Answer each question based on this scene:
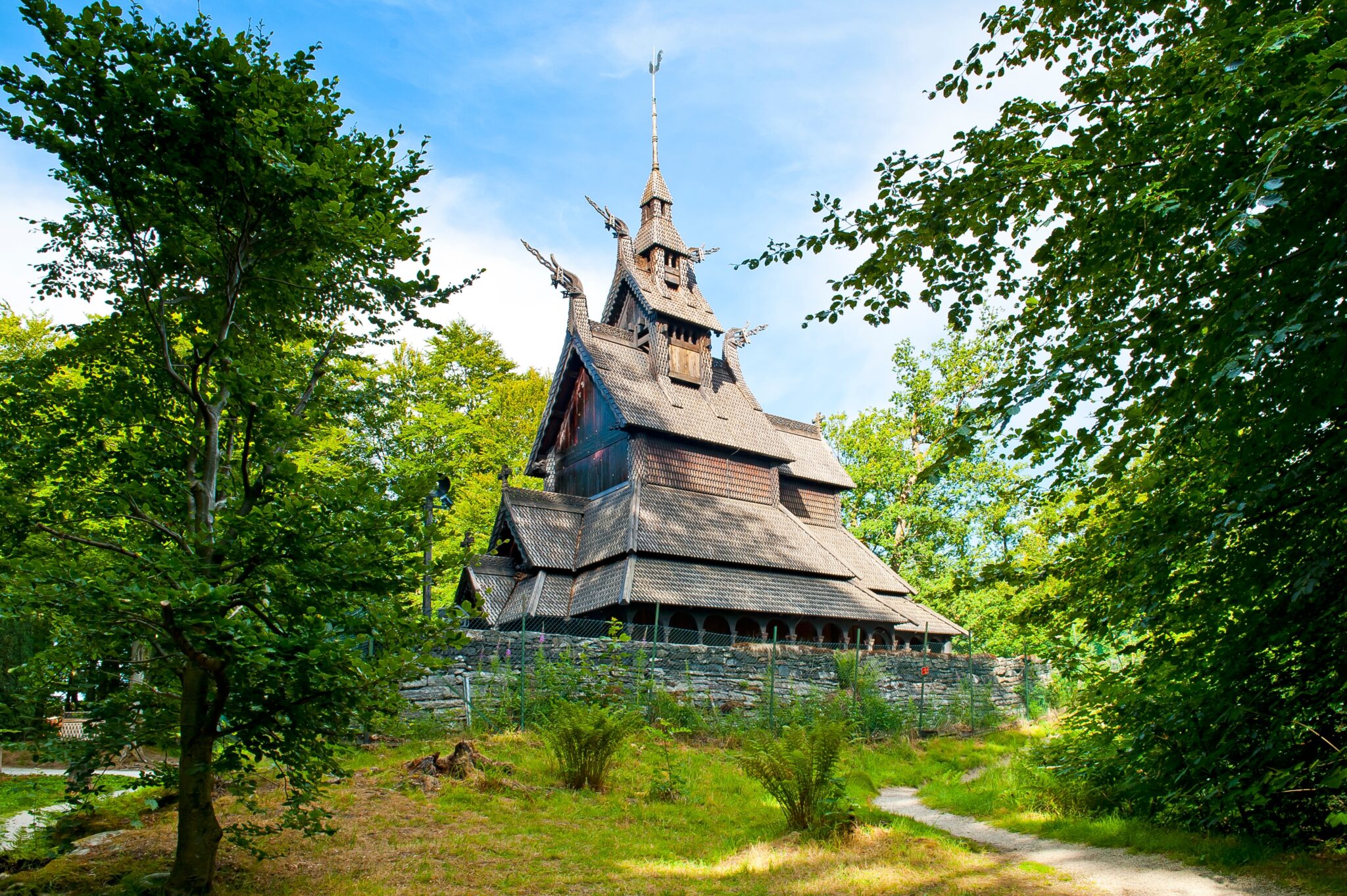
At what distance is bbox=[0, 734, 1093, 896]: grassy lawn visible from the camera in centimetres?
675

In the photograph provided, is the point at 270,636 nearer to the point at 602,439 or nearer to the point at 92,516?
the point at 92,516

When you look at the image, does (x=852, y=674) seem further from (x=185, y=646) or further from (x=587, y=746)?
(x=185, y=646)

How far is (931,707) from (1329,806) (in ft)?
45.1

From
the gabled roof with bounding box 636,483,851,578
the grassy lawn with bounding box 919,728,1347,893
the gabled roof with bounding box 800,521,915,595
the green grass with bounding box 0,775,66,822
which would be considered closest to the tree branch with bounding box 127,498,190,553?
the green grass with bounding box 0,775,66,822

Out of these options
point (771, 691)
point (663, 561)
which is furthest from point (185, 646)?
point (663, 561)

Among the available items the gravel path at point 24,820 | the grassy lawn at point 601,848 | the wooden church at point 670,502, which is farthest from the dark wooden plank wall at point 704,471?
the gravel path at point 24,820

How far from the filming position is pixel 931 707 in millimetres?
20406

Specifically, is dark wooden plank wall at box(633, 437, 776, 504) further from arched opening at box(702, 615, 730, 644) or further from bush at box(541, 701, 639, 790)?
bush at box(541, 701, 639, 790)

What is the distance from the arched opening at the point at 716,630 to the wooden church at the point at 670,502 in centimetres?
7

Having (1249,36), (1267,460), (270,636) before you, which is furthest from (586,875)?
(1249,36)

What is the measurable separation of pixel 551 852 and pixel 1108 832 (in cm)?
578

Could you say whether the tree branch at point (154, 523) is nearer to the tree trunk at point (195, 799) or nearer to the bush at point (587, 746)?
the tree trunk at point (195, 799)

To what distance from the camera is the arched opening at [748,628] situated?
75.9 feet

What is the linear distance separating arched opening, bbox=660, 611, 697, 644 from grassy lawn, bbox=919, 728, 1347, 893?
25.3 feet
